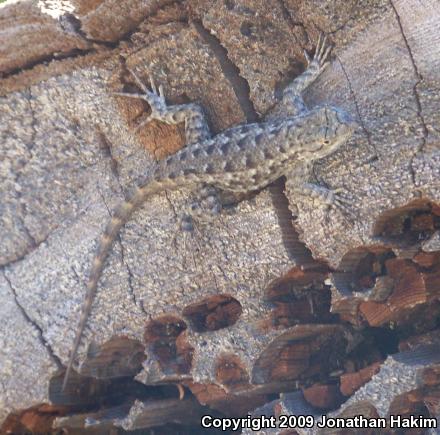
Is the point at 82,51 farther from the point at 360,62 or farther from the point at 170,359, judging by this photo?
the point at 170,359

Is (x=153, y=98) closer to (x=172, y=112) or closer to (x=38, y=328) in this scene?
(x=172, y=112)

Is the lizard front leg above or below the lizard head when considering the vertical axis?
above

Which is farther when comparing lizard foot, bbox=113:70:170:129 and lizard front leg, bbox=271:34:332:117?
lizard foot, bbox=113:70:170:129

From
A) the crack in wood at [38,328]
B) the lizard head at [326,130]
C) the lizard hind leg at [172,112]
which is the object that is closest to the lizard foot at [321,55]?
the lizard head at [326,130]

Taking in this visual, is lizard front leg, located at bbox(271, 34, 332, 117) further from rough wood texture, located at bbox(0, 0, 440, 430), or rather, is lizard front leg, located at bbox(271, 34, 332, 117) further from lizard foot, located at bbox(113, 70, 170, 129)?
lizard foot, located at bbox(113, 70, 170, 129)

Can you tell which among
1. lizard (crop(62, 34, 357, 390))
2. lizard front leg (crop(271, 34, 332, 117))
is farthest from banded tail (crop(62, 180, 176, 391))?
lizard front leg (crop(271, 34, 332, 117))

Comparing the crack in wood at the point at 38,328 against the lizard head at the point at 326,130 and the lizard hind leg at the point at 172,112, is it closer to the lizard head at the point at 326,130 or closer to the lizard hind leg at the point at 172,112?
the lizard hind leg at the point at 172,112
